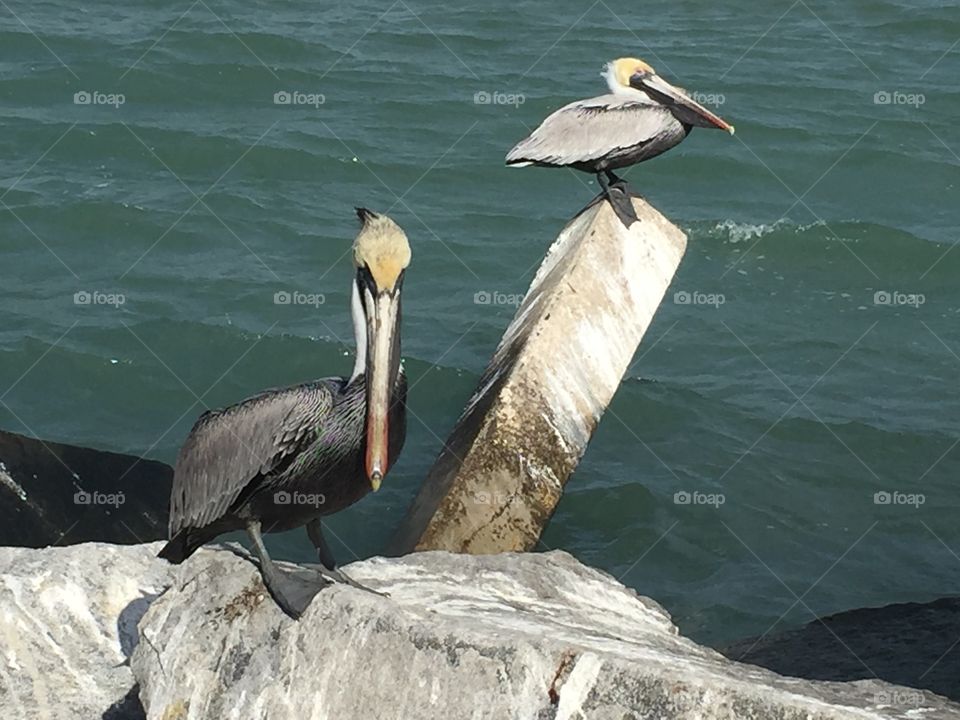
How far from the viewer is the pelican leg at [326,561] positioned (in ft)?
19.2

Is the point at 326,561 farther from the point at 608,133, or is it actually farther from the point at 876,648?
the point at 608,133

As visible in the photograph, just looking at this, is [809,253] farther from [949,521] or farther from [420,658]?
[420,658]

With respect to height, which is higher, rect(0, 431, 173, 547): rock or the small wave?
rect(0, 431, 173, 547): rock

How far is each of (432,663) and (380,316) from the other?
1.25 m

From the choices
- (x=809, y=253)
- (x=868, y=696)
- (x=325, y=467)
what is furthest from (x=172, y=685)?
(x=809, y=253)

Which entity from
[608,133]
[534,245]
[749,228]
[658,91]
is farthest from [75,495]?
[749,228]

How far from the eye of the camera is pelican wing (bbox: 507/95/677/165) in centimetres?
1007

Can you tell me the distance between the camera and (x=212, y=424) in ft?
19.8

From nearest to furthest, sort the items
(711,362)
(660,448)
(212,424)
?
(212,424) → (660,448) → (711,362)

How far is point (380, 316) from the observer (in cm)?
541

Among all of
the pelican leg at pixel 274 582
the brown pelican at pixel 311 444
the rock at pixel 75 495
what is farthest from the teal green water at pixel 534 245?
the pelican leg at pixel 274 582

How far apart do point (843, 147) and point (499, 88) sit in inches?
154

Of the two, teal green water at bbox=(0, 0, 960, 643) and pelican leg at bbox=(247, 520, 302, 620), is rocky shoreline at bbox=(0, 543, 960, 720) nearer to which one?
pelican leg at bbox=(247, 520, 302, 620)

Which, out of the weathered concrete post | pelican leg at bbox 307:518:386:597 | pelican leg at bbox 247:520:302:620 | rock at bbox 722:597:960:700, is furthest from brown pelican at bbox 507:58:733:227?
pelican leg at bbox 247:520:302:620
